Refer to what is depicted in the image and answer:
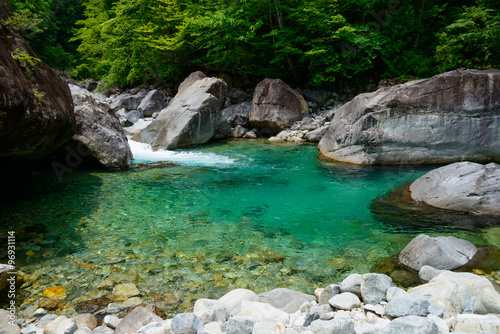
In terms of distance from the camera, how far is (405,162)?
30.2 ft

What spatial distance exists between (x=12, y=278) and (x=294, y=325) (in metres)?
3.18

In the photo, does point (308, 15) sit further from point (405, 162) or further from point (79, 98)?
point (79, 98)

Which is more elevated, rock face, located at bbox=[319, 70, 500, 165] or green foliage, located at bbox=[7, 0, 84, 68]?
green foliage, located at bbox=[7, 0, 84, 68]

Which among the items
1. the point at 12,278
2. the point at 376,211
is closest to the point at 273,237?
the point at 376,211

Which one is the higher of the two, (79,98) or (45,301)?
(79,98)

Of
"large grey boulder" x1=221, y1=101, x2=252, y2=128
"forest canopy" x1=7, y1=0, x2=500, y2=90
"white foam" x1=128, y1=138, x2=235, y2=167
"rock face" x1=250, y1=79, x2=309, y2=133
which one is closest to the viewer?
"white foam" x1=128, y1=138, x2=235, y2=167

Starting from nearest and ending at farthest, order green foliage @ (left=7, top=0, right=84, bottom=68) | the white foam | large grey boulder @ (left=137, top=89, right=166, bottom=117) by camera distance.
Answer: the white foam
large grey boulder @ (left=137, top=89, right=166, bottom=117)
green foliage @ (left=7, top=0, right=84, bottom=68)

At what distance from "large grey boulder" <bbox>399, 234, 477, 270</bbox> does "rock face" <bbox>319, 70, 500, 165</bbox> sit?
542 cm

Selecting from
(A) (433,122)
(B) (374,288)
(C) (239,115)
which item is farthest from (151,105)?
(B) (374,288)

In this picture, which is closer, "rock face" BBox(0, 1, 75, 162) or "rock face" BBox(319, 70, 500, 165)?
"rock face" BBox(0, 1, 75, 162)

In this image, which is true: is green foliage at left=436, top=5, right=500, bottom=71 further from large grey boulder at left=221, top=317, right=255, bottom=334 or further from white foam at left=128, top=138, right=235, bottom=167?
large grey boulder at left=221, top=317, right=255, bottom=334

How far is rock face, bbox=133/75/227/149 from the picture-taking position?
41.4 ft

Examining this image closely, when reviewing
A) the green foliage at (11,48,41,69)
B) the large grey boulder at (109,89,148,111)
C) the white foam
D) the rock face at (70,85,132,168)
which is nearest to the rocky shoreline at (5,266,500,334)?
the green foliage at (11,48,41,69)

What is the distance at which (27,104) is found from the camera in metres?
4.45
